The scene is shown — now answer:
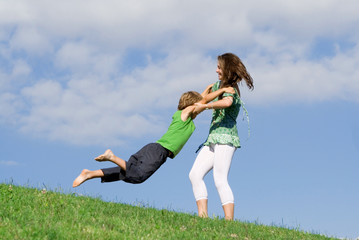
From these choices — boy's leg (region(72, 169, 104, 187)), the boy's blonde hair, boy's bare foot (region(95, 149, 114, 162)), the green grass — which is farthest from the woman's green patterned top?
boy's leg (region(72, 169, 104, 187))

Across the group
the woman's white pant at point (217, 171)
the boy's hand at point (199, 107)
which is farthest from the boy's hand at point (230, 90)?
the woman's white pant at point (217, 171)

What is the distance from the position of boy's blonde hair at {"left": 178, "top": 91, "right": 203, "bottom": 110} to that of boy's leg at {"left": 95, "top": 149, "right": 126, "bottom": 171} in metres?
A: 1.93

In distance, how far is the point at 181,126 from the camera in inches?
446

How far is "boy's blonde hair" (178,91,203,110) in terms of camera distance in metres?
11.5

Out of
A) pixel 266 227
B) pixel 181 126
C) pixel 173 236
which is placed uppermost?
pixel 181 126

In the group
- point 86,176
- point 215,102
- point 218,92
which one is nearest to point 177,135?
point 215,102

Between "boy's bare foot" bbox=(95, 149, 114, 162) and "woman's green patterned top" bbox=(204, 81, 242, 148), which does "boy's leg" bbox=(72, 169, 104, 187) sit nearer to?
"boy's bare foot" bbox=(95, 149, 114, 162)

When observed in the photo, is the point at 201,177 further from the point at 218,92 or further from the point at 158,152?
the point at 218,92

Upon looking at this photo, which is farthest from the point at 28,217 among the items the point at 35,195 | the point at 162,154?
the point at 162,154

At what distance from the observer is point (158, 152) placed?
11.1 m

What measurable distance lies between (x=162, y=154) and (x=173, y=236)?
3030mm

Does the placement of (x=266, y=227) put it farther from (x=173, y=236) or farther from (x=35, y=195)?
(x=35, y=195)

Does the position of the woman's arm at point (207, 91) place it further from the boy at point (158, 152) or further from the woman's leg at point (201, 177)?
the woman's leg at point (201, 177)

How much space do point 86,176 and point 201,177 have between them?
253 cm
